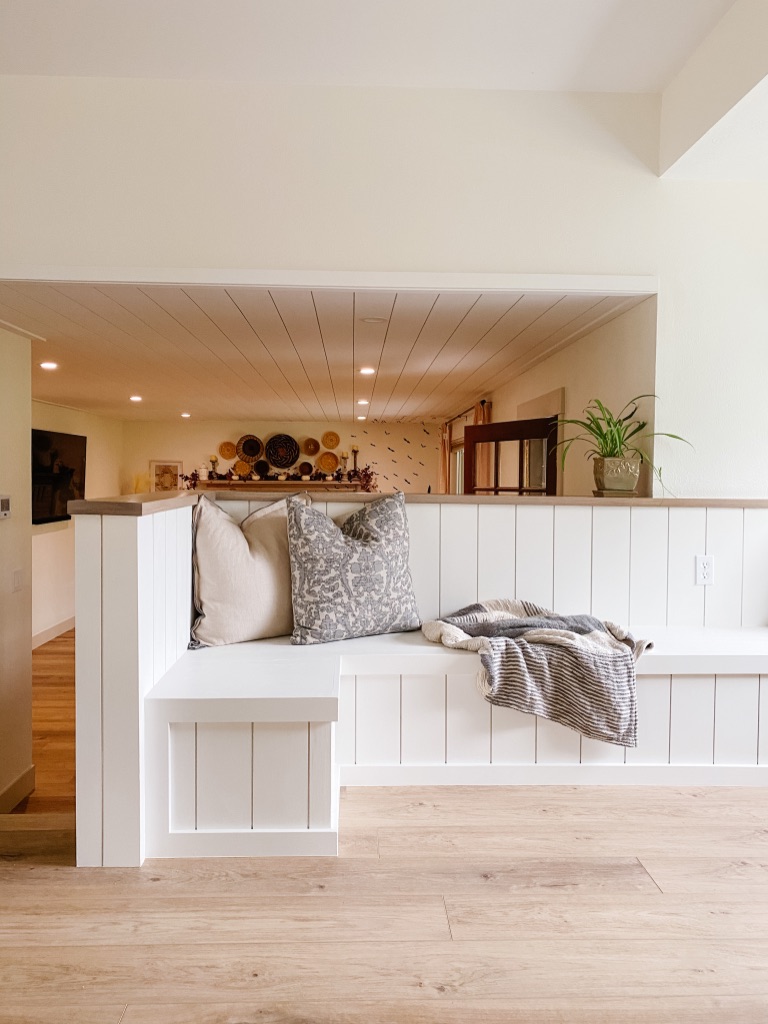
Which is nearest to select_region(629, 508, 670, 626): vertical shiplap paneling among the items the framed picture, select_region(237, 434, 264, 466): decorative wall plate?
select_region(237, 434, 264, 466): decorative wall plate

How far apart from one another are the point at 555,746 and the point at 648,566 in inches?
32.4

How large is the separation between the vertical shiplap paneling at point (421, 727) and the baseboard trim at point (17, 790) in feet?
7.38

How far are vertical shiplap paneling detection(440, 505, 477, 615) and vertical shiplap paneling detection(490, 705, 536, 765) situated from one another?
530mm

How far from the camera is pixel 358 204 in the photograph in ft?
8.47

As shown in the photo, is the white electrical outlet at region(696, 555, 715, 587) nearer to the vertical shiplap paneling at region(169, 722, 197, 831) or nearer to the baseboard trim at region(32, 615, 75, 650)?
the vertical shiplap paneling at region(169, 722, 197, 831)

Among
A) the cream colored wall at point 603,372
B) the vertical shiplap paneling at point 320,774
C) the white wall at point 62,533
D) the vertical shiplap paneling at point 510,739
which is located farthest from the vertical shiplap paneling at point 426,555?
the white wall at point 62,533

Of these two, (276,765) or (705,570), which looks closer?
(276,765)

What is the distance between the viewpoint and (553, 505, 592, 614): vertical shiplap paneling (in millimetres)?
2705

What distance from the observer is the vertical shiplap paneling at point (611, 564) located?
2.71 metres

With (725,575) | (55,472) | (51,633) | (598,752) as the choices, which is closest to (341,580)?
(598,752)

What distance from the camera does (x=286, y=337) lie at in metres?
3.57

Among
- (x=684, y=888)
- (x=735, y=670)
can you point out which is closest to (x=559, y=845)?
(x=684, y=888)

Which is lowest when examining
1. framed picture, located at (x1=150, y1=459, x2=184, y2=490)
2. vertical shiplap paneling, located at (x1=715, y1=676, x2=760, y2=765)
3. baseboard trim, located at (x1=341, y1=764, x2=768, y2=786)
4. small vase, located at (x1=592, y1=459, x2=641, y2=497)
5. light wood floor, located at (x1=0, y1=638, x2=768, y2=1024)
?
light wood floor, located at (x1=0, y1=638, x2=768, y2=1024)

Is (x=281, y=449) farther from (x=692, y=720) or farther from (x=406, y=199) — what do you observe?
(x=692, y=720)
